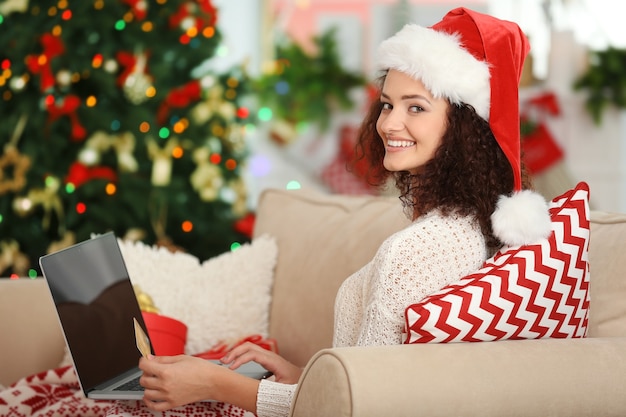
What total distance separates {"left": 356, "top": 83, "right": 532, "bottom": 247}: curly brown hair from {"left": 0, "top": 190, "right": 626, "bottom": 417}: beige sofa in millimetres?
259

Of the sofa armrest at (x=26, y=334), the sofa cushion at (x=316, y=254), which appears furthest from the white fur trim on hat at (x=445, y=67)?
the sofa armrest at (x=26, y=334)

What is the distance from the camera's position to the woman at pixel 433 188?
146 centimetres

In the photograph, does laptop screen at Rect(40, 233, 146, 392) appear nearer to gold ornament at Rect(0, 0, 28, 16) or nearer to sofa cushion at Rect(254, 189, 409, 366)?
sofa cushion at Rect(254, 189, 409, 366)

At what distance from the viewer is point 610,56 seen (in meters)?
4.95

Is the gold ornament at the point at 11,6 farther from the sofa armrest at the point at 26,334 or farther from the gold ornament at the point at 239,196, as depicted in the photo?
the sofa armrest at the point at 26,334

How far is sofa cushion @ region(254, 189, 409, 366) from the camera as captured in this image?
209 cm

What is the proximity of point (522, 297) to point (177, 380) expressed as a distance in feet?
1.82

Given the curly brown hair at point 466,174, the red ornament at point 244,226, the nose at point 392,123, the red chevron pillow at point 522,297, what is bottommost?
the red ornament at point 244,226

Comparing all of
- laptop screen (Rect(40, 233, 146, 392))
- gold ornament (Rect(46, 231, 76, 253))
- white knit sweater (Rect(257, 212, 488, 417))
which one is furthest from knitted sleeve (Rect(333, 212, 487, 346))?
gold ornament (Rect(46, 231, 76, 253))

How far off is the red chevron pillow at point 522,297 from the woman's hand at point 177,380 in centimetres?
33

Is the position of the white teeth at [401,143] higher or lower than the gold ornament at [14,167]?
higher

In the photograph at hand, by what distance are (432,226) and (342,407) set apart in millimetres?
418

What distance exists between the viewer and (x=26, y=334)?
2285mm

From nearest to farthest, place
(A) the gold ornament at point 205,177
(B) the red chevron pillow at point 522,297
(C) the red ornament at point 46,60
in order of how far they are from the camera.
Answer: (B) the red chevron pillow at point 522,297, (C) the red ornament at point 46,60, (A) the gold ornament at point 205,177
